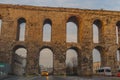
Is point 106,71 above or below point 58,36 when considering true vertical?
below

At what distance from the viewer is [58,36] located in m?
43.6

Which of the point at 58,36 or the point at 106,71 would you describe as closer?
the point at 106,71

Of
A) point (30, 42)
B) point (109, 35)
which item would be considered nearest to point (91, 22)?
point (109, 35)

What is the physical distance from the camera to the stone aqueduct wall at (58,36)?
1666 inches

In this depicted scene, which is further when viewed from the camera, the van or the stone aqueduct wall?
the stone aqueduct wall

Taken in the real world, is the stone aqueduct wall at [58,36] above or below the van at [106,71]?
above

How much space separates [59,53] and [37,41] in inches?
168

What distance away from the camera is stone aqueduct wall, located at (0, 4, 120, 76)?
Answer: 4231 centimetres

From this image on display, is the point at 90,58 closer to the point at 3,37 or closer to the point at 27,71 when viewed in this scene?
the point at 27,71

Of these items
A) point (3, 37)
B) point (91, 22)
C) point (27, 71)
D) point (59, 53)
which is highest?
point (91, 22)

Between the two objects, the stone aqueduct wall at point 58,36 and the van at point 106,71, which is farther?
the stone aqueduct wall at point 58,36

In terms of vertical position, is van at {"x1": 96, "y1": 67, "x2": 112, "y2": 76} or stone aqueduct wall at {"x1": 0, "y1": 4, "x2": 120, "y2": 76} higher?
stone aqueduct wall at {"x1": 0, "y1": 4, "x2": 120, "y2": 76}

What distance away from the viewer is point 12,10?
44.0 meters

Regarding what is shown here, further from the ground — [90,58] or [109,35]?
[109,35]
